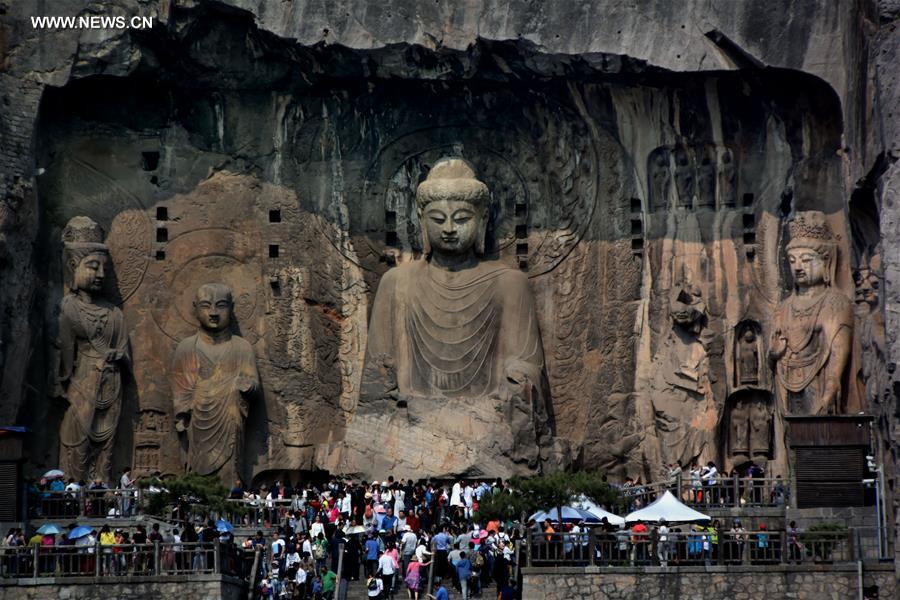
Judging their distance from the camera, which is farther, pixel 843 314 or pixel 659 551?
Result: pixel 843 314

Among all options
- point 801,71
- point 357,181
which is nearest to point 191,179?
point 357,181

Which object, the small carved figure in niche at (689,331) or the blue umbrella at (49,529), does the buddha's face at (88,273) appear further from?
the small carved figure in niche at (689,331)

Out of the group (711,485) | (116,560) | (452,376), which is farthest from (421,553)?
(452,376)

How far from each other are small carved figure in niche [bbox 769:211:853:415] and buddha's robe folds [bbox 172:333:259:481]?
30.1 ft

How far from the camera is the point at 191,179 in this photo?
48031mm

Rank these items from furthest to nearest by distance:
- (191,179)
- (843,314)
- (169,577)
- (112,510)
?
1. (191,179)
2. (843,314)
3. (112,510)
4. (169,577)

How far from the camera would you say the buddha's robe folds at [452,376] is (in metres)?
46.0

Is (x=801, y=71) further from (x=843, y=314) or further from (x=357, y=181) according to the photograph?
(x=357, y=181)

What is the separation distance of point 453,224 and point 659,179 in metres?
3.80

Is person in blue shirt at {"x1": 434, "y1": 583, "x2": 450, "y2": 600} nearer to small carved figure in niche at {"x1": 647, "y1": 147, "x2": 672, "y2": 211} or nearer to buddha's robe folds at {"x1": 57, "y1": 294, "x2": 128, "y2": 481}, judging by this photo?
buddha's robe folds at {"x1": 57, "y1": 294, "x2": 128, "y2": 481}

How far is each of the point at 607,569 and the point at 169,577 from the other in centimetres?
628

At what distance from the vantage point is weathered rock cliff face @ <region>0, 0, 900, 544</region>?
45656mm

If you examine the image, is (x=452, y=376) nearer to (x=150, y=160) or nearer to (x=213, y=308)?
(x=213, y=308)

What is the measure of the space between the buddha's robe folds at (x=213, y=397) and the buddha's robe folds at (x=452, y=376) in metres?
2.04
